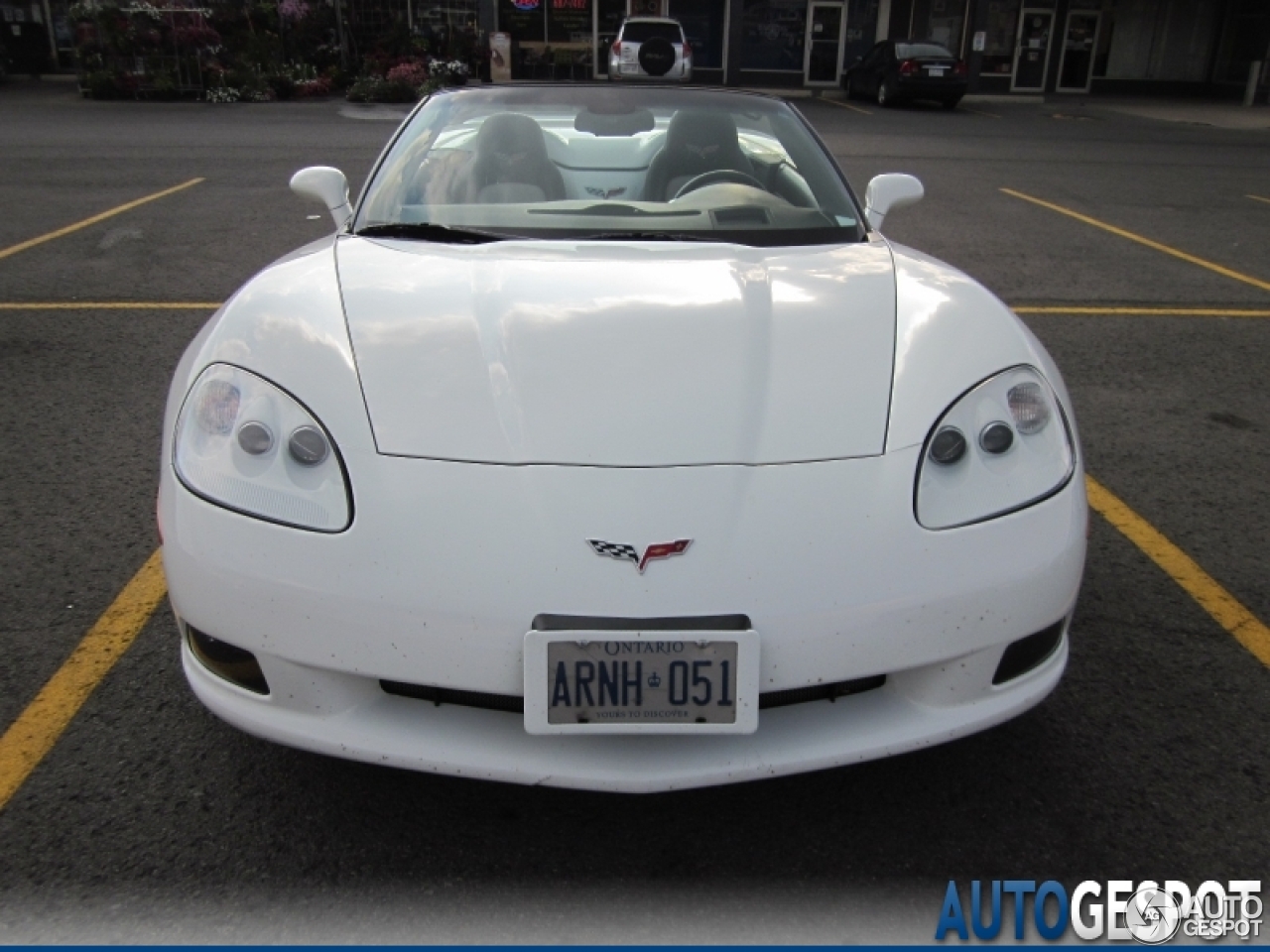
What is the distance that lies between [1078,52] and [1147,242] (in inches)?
949

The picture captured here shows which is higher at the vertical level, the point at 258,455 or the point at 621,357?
the point at 621,357

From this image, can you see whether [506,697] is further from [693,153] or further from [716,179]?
[693,153]

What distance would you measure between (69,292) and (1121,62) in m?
30.1

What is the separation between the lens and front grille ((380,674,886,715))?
1.75m

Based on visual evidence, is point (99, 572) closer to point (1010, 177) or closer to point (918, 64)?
point (1010, 177)

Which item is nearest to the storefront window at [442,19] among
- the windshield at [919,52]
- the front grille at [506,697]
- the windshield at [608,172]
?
the windshield at [919,52]

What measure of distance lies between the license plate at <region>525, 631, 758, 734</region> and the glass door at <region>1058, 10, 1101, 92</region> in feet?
102

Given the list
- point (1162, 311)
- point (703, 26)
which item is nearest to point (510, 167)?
point (1162, 311)

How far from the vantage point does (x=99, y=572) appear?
2.88m

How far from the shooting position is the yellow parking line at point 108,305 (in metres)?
5.54

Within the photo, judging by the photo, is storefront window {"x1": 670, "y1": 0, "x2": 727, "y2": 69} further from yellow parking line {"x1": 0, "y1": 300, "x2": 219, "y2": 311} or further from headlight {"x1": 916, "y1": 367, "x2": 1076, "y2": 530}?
headlight {"x1": 916, "y1": 367, "x2": 1076, "y2": 530}

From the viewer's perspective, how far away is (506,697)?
1.73 metres

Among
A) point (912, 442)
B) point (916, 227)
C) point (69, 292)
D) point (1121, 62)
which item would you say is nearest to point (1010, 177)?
point (916, 227)

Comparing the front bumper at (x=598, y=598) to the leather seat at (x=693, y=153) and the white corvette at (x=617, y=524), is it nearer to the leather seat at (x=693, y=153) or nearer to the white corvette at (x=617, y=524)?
the white corvette at (x=617, y=524)
